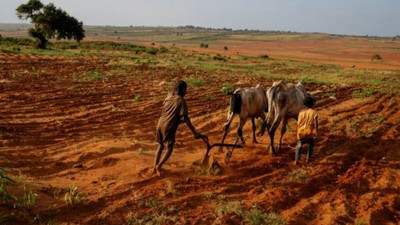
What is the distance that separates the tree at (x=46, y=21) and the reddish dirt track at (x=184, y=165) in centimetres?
3010

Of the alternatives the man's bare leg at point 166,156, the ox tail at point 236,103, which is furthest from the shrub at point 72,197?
the ox tail at point 236,103

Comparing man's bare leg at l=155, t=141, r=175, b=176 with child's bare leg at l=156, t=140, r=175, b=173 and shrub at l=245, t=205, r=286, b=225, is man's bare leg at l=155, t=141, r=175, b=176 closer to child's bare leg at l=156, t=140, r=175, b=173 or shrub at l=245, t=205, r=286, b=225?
child's bare leg at l=156, t=140, r=175, b=173

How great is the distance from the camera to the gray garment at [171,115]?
22.2ft

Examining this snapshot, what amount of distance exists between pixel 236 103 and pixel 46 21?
37.9 metres

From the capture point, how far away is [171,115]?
22.3ft

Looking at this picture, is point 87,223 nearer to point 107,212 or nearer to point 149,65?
point 107,212

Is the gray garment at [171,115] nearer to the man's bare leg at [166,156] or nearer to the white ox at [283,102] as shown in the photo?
the man's bare leg at [166,156]

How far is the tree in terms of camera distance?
41375mm

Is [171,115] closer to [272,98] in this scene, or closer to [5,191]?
[5,191]

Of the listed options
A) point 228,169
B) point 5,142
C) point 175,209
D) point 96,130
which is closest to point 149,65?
point 96,130

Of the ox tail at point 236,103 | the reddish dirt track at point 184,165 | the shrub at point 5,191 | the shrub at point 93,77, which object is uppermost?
the ox tail at point 236,103

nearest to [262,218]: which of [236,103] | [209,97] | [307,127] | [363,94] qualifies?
[307,127]

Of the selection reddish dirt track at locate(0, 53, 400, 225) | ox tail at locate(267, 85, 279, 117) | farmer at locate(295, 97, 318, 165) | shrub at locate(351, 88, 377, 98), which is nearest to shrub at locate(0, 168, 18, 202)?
reddish dirt track at locate(0, 53, 400, 225)

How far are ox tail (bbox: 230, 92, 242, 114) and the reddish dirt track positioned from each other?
0.95 meters
